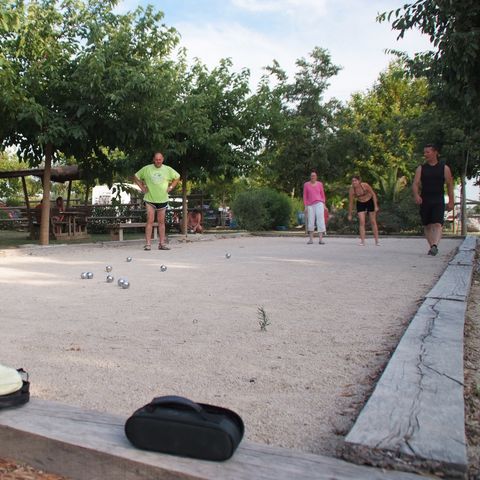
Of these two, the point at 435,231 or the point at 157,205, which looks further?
the point at 157,205

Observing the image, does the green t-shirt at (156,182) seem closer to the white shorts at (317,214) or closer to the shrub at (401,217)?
the white shorts at (317,214)

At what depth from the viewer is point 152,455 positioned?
6.44ft

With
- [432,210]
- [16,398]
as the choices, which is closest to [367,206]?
[432,210]

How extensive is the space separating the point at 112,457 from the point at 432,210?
9490mm

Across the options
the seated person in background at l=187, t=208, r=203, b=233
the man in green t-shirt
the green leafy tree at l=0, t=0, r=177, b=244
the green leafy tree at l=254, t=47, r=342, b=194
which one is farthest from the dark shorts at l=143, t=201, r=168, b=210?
the green leafy tree at l=254, t=47, r=342, b=194

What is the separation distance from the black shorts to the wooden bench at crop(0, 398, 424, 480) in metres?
9.09

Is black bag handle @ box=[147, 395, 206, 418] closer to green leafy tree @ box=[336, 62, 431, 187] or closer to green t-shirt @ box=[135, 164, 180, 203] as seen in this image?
green t-shirt @ box=[135, 164, 180, 203]

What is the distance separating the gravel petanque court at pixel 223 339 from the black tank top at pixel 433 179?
267 centimetres

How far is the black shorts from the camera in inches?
404

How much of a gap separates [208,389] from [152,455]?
90 cm

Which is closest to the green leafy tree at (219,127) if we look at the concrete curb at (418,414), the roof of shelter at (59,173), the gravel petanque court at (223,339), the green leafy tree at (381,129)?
the roof of shelter at (59,173)

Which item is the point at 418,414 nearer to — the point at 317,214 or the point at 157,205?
the point at 157,205

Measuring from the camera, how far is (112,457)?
1.95m

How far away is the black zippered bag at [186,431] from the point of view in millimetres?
1924
